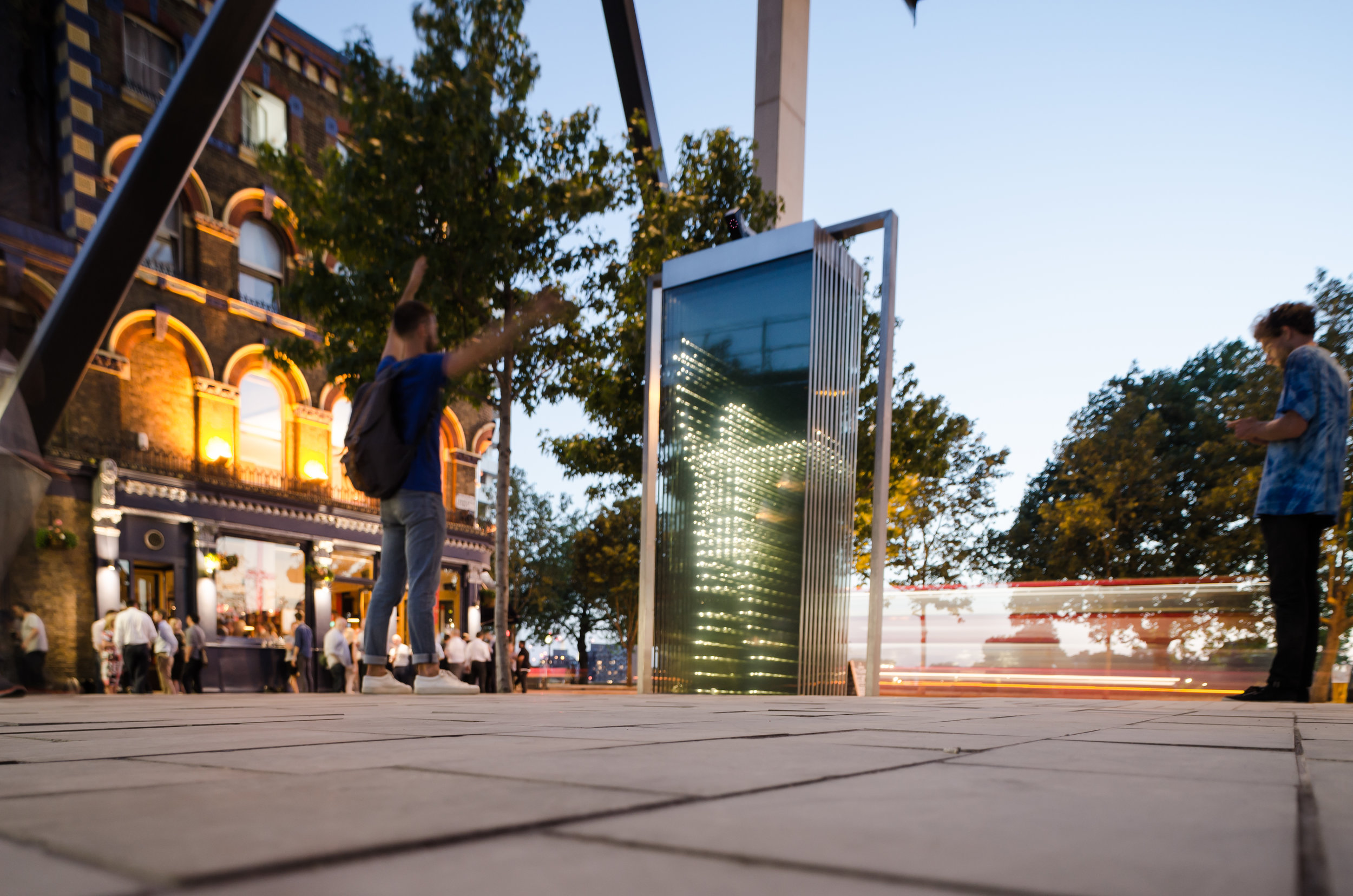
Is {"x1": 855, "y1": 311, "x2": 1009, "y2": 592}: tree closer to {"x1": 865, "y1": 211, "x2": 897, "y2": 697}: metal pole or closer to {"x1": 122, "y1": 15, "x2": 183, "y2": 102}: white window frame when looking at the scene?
{"x1": 865, "y1": 211, "x2": 897, "y2": 697}: metal pole

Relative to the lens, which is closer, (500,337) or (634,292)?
(500,337)

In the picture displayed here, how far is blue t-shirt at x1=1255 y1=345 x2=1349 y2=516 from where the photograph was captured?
4656 mm

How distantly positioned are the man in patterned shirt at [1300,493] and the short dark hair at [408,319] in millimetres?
4534

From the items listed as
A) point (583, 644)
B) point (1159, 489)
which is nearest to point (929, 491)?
point (1159, 489)

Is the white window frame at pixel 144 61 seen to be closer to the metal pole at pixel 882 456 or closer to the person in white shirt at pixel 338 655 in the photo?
the person in white shirt at pixel 338 655

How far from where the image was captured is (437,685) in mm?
5680

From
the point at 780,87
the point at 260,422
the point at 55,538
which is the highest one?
the point at 780,87

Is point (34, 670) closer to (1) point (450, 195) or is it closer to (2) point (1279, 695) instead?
(1) point (450, 195)

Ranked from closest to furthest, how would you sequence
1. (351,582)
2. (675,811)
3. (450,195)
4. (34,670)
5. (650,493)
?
(675,811)
(650,493)
(34,670)
(450,195)
(351,582)

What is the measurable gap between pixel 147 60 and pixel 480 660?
1660 cm

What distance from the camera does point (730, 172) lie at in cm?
1572

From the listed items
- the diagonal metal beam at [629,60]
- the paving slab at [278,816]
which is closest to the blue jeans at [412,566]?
the paving slab at [278,816]

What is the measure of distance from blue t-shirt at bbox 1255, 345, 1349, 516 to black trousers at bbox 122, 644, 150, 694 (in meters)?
14.8

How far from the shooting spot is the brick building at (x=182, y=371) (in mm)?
18938
